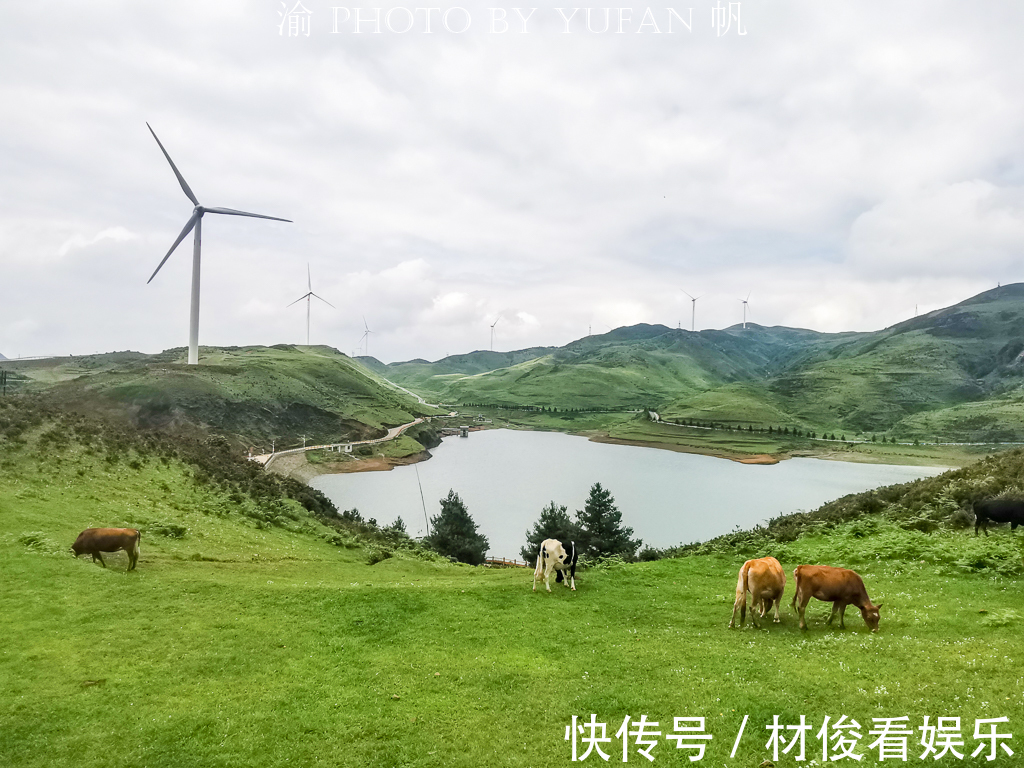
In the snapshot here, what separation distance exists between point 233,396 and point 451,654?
101m

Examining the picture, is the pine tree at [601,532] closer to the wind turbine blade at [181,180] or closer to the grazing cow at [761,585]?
the grazing cow at [761,585]

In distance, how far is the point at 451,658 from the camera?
1105 cm

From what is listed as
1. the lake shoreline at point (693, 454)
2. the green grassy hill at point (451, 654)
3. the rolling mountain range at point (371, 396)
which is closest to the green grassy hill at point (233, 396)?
the rolling mountain range at point (371, 396)

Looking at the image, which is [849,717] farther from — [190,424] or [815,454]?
[815,454]

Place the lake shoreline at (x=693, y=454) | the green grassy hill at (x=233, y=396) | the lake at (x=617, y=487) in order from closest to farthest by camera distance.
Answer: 1. the lake at (x=617, y=487)
2. the lake shoreline at (x=693, y=454)
3. the green grassy hill at (x=233, y=396)

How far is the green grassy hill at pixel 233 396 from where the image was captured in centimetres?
8612

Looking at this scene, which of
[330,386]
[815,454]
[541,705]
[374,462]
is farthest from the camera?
[330,386]

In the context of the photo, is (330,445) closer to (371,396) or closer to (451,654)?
(371,396)

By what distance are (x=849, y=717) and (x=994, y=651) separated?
151 inches

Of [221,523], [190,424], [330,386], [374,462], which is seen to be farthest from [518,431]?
[221,523]

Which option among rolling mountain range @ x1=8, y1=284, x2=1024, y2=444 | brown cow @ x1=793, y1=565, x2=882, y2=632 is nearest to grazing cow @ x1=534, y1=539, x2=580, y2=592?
brown cow @ x1=793, y1=565, x2=882, y2=632

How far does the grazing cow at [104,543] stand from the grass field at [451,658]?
1.08 ft

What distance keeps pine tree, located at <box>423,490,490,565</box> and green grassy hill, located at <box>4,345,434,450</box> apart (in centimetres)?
5800

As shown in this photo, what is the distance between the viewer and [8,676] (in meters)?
9.64
